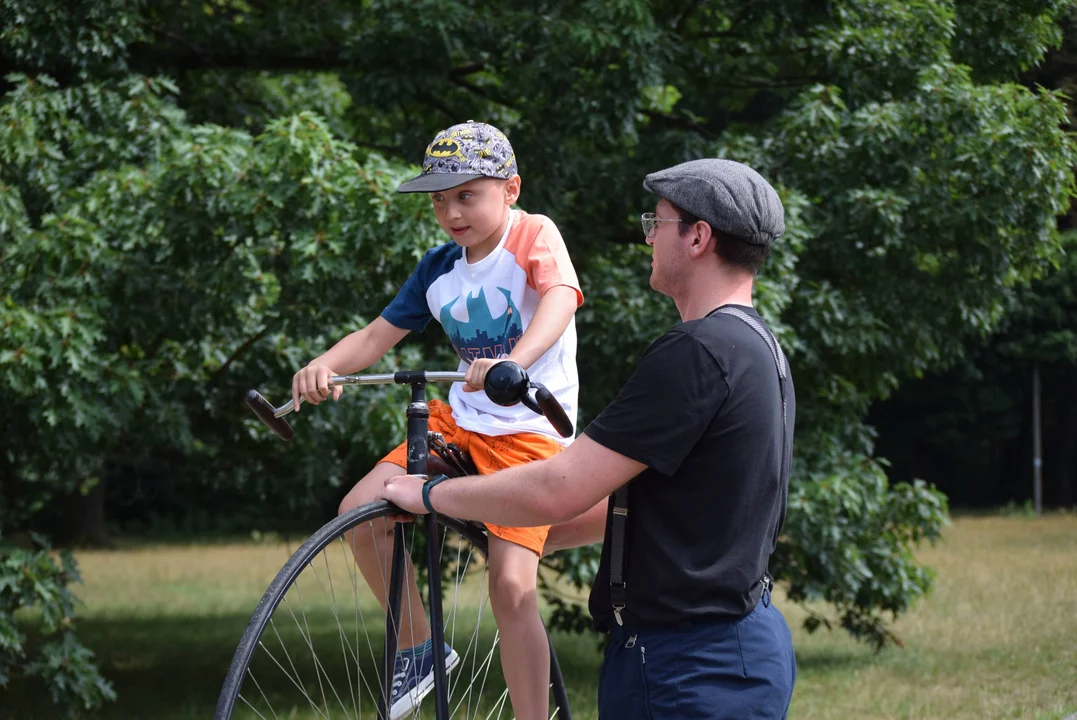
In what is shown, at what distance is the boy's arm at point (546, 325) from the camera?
3107 millimetres

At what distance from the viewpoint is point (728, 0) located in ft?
27.7

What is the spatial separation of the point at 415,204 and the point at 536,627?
3.32 meters

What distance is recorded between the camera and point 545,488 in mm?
2639

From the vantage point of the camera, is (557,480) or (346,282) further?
(346,282)

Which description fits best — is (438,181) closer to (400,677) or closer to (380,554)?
(380,554)

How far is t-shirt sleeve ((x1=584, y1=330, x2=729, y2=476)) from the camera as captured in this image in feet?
8.29

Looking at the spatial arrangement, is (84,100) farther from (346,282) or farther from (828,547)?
(828,547)

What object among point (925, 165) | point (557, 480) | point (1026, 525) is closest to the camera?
point (557, 480)

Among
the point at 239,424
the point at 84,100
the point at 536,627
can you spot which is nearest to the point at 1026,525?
the point at 239,424

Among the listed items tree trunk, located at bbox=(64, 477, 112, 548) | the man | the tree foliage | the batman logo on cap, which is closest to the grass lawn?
the tree foliage

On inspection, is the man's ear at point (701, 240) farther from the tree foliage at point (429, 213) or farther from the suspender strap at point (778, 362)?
the tree foliage at point (429, 213)

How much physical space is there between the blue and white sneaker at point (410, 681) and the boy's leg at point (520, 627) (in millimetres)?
179

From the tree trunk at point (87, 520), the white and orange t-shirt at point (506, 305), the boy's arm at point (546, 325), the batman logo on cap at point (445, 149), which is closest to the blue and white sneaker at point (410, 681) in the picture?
the white and orange t-shirt at point (506, 305)

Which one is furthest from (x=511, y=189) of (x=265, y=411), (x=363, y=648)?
(x=363, y=648)
